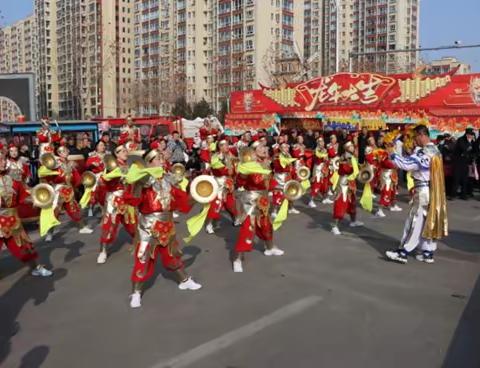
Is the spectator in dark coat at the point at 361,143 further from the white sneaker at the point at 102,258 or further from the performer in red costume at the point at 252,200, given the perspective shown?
the white sneaker at the point at 102,258


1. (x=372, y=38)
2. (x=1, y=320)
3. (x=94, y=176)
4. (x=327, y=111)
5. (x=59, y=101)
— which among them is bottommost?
(x=1, y=320)

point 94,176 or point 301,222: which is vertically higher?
point 94,176

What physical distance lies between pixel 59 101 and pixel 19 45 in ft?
113

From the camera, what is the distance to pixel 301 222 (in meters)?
9.55

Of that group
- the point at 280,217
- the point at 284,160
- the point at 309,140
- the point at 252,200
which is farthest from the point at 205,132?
the point at 309,140

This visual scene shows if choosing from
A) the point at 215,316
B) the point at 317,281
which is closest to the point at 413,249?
the point at 317,281

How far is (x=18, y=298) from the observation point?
545cm

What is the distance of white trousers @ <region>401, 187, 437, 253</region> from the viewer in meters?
6.21

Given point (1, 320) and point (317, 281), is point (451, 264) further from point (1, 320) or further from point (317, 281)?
point (1, 320)

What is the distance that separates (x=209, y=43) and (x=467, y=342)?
72.3 metres

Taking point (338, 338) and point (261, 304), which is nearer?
point (338, 338)

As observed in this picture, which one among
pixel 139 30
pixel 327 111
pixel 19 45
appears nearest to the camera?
pixel 327 111

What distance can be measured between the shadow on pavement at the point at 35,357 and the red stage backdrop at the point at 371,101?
43.2ft

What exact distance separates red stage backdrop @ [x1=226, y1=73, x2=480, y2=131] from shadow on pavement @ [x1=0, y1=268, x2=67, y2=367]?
12.0 meters
